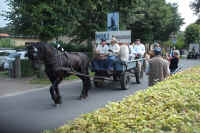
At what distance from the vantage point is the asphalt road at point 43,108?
5348 millimetres

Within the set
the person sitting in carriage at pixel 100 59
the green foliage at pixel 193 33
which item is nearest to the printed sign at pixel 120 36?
the person sitting in carriage at pixel 100 59

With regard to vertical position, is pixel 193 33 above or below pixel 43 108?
above

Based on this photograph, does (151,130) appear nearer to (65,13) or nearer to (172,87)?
(172,87)

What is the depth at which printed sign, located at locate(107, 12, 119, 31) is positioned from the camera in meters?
12.2

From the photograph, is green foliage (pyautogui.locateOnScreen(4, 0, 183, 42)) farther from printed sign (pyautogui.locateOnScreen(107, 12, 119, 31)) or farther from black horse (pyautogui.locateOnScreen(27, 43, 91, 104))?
black horse (pyautogui.locateOnScreen(27, 43, 91, 104))

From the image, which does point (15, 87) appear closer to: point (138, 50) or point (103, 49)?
point (103, 49)

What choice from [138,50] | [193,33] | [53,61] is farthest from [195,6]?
[53,61]

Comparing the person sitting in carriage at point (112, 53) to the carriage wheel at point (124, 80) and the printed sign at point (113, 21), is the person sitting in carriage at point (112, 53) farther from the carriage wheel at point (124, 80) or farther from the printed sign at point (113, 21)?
the printed sign at point (113, 21)

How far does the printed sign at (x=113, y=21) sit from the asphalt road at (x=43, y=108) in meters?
4.23

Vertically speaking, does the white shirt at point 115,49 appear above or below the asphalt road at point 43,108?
above

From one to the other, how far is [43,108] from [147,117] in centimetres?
478

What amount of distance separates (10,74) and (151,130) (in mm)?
12444

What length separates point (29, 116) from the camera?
6043 mm

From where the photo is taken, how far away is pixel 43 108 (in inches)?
268
